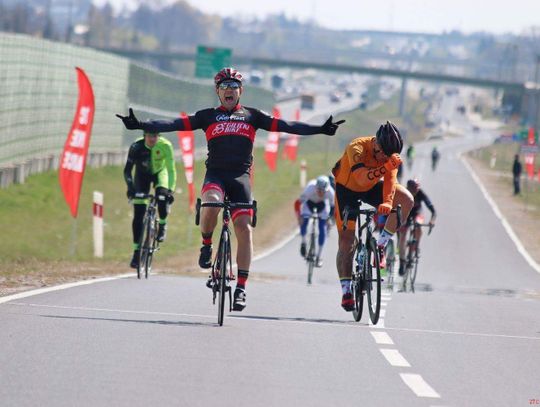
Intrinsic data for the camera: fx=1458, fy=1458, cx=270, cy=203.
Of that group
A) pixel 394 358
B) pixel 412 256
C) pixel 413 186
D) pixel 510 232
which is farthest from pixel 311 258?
pixel 510 232

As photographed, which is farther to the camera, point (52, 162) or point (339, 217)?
point (52, 162)

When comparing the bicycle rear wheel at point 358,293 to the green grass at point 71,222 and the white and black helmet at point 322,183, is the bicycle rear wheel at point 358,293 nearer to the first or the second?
the green grass at point 71,222

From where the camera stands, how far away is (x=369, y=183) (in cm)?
1297

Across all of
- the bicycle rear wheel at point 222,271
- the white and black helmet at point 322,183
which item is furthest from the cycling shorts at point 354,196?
the white and black helmet at point 322,183

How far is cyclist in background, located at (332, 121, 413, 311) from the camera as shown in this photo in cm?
1266

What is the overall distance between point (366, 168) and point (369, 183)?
160 millimetres

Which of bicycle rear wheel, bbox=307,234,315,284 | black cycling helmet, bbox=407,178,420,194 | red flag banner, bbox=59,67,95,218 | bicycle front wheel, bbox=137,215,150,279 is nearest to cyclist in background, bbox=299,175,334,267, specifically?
bicycle rear wheel, bbox=307,234,315,284

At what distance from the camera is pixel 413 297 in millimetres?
18484

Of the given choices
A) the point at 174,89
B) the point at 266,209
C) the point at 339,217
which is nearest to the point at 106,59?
the point at 266,209

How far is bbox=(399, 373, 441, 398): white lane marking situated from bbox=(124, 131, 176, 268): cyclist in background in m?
9.45

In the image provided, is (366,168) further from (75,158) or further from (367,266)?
(75,158)

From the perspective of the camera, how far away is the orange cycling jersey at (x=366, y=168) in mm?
12805

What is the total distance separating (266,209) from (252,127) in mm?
34034

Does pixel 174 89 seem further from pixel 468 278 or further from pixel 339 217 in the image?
pixel 339 217
